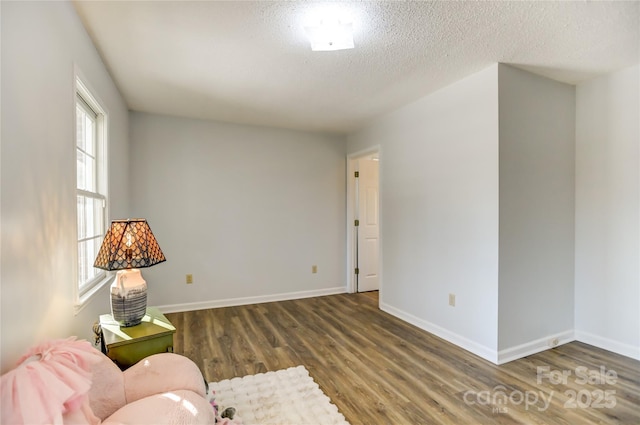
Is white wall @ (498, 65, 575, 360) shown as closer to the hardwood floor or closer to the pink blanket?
the hardwood floor

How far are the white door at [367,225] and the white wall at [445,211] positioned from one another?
3.10 feet

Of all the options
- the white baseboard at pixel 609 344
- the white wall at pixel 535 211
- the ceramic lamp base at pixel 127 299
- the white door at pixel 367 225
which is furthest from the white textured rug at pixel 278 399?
the white door at pixel 367 225

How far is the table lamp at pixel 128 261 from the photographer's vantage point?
67.6 inches

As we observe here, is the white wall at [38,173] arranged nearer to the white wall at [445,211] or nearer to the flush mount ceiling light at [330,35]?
the flush mount ceiling light at [330,35]

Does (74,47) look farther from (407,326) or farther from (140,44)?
(407,326)

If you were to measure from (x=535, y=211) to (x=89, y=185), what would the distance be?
359cm

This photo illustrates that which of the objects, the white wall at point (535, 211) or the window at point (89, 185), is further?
the white wall at point (535, 211)

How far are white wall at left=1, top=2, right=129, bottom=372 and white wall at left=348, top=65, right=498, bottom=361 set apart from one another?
2856 mm

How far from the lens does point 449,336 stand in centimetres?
300

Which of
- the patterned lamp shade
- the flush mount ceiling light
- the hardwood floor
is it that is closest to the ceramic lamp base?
the patterned lamp shade

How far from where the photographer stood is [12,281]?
1.13 m

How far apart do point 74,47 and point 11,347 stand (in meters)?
1.60

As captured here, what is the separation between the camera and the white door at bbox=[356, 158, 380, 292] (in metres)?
4.91

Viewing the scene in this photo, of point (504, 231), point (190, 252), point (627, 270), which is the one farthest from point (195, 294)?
point (627, 270)
